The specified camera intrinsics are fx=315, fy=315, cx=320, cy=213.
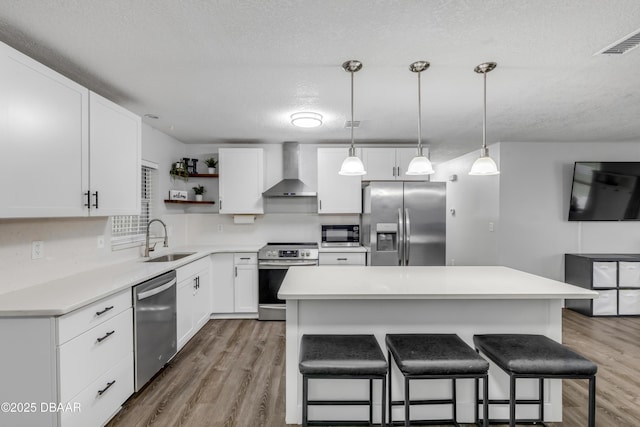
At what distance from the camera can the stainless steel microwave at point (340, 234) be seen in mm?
4555

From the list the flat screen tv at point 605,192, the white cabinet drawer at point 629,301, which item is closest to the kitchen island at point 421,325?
the white cabinet drawer at point 629,301

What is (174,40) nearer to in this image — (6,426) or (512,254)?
(6,426)

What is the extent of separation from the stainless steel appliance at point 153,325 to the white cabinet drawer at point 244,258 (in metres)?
1.18

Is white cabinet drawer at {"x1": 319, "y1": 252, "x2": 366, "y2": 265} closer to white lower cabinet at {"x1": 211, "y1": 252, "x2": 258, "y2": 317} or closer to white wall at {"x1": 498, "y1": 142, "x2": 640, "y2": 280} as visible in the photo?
white lower cabinet at {"x1": 211, "y1": 252, "x2": 258, "y2": 317}

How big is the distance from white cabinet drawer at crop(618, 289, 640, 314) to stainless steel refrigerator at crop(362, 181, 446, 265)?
2493 mm

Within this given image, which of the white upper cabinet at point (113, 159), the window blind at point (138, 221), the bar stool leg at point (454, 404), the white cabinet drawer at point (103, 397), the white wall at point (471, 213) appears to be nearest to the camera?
the white cabinet drawer at point (103, 397)

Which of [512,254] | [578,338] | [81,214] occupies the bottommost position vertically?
[578,338]

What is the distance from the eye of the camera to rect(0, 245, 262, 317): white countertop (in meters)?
1.58

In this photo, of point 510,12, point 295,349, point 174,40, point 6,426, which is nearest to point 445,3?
point 510,12

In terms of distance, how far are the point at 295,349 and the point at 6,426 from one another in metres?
1.51

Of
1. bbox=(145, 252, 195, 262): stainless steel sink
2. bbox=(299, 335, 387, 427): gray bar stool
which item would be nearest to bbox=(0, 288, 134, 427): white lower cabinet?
bbox=(299, 335, 387, 427): gray bar stool

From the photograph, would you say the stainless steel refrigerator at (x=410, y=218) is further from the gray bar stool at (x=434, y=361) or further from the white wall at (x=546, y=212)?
the gray bar stool at (x=434, y=361)

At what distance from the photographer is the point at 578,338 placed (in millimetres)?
3457

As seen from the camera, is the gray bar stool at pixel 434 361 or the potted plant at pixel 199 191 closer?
the gray bar stool at pixel 434 361
